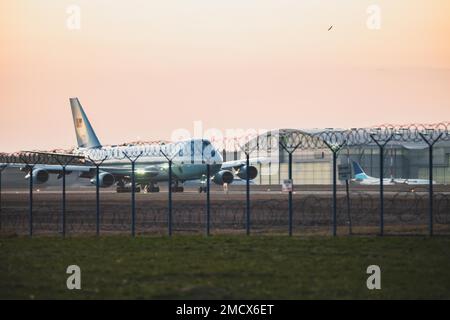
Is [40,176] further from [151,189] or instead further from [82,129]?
[82,129]

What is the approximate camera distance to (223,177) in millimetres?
68750

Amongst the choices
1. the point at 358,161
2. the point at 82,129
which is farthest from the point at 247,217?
the point at 358,161

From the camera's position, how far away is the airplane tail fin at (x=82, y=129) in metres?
82.1

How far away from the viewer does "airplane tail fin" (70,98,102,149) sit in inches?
3231

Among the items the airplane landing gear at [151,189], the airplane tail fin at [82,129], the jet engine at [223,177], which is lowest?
the airplane landing gear at [151,189]

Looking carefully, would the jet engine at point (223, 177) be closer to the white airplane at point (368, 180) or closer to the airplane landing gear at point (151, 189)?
the airplane landing gear at point (151, 189)

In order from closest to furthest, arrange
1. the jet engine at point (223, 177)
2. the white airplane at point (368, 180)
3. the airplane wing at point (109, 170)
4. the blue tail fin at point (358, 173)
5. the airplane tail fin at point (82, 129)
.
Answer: the airplane wing at point (109, 170) → the jet engine at point (223, 177) → the airplane tail fin at point (82, 129) → the white airplane at point (368, 180) → the blue tail fin at point (358, 173)

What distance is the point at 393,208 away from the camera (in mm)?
39594

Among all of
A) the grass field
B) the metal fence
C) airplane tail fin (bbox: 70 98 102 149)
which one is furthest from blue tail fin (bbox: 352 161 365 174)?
the grass field

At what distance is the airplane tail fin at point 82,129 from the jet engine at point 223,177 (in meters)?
15.7

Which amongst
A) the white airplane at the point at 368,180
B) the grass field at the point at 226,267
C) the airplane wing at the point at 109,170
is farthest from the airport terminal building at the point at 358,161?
the grass field at the point at 226,267

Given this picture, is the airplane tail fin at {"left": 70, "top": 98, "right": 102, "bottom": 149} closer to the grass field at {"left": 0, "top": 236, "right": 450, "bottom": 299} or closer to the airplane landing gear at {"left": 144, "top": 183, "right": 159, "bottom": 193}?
the airplane landing gear at {"left": 144, "top": 183, "right": 159, "bottom": 193}

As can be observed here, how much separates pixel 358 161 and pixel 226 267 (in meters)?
83.4

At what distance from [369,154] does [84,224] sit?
73.4m
